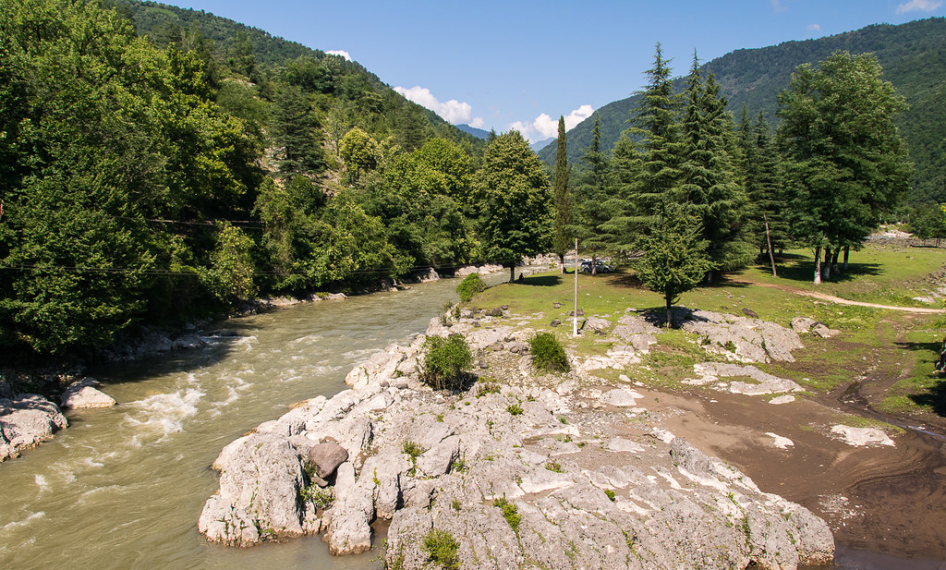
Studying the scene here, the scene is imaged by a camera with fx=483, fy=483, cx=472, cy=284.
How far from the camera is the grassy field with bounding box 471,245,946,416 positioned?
22938 millimetres

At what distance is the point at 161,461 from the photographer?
16.6 metres

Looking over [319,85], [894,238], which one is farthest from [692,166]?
[319,85]

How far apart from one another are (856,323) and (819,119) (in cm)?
2001

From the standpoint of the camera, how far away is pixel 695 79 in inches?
1590

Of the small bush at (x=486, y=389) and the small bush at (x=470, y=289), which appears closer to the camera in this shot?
the small bush at (x=486, y=389)

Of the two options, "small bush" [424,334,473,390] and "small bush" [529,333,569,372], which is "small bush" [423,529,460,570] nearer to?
"small bush" [424,334,473,390]

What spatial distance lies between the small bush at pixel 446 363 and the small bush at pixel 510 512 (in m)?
9.58

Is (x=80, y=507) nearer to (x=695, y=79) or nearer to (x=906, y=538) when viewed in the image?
(x=906, y=538)

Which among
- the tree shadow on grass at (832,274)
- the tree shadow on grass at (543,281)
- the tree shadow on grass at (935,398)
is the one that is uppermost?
the tree shadow on grass at (543,281)

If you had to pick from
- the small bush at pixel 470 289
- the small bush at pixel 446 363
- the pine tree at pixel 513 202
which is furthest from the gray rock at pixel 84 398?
the pine tree at pixel 513 202

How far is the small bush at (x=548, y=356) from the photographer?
2358 cm

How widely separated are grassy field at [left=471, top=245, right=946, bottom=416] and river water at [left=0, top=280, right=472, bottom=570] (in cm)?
1314

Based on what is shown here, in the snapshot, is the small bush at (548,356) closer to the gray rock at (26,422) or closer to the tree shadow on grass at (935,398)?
the tree shadow on grass at (935,398)

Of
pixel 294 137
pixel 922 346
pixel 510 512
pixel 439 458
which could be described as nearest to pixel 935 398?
pixel 922 346
